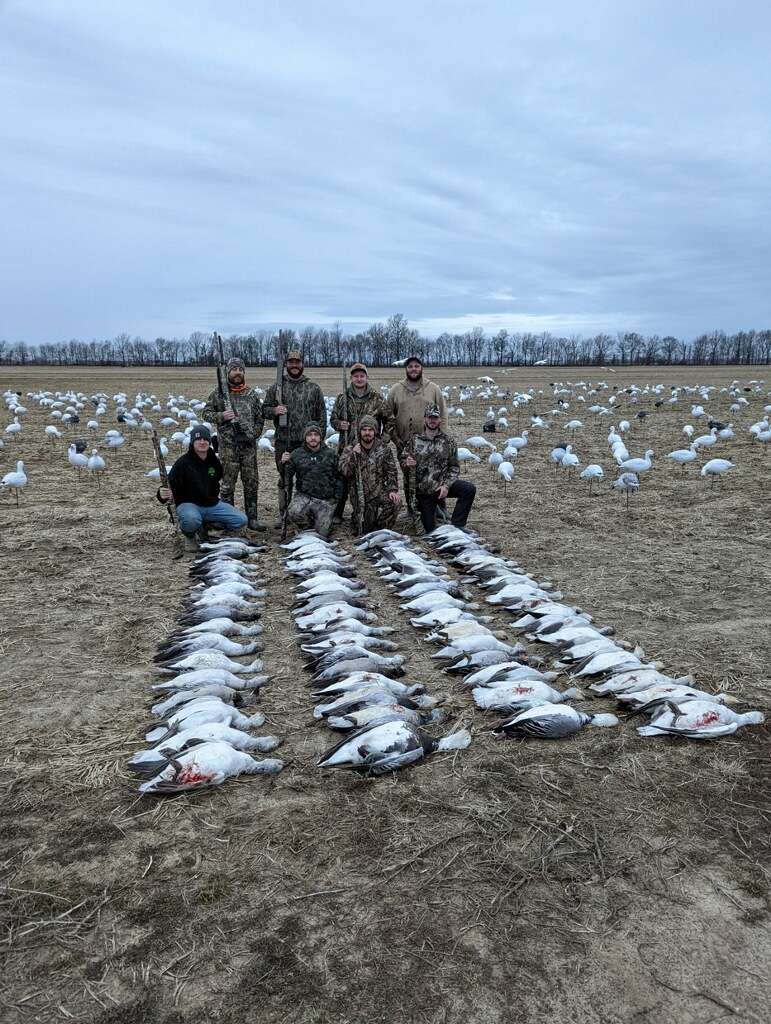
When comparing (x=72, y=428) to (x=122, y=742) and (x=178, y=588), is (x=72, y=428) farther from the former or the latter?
(x=122, y=742)

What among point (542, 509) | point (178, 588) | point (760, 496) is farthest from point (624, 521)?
point (178, 588)

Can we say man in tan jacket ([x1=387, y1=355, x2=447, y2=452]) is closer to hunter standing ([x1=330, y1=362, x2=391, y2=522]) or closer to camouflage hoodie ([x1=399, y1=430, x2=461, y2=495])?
hunter standing ([x1=330, y1=362, x2=391, y2=522])

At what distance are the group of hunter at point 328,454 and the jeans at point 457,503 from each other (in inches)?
0.5

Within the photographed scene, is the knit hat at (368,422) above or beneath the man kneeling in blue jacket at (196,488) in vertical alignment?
above

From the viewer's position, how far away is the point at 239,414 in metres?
9.04

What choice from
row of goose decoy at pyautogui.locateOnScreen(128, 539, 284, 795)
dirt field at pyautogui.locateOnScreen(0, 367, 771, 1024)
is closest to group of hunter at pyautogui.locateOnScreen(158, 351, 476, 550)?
row of goose decoy at pyautogui.locateOnScreen(128, 539, 284, 795)

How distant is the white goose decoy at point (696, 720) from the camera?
432 centimetres

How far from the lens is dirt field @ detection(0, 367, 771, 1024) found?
2600 millimetres

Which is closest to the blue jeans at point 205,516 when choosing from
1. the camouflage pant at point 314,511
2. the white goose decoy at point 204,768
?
the camouflage pant at point 314,511

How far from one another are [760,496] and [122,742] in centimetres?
1022

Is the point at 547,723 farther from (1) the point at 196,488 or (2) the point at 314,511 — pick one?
(1) the point at 196,488

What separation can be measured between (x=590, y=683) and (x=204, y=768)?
2.81 m

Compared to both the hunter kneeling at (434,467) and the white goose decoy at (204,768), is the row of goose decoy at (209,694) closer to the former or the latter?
the white goose decoy at (204,768)

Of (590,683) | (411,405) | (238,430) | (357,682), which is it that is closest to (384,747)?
(357,682)
